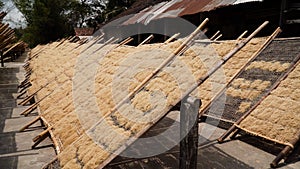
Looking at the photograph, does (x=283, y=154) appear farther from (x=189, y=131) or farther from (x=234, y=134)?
(x=189, y=131)

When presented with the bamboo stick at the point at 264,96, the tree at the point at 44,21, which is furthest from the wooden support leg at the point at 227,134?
the tree at the point at 44,21

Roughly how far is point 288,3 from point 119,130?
6.44 meters

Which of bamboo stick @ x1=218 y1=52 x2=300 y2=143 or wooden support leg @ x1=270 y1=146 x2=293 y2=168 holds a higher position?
bamboo stick @ x1=218 y1=52 x2=300 y2=143

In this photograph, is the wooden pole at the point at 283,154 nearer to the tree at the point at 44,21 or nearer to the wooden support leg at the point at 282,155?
the wooden support leg at the point at 282,155

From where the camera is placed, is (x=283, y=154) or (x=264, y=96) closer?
(x=283, y=154)

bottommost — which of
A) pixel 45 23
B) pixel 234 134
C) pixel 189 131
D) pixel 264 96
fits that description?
pixel 234 134

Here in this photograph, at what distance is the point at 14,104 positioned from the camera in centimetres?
880

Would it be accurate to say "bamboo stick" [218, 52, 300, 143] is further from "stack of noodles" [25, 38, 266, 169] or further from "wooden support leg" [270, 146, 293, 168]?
"wooden support leg" [270, 146, 293, 168]

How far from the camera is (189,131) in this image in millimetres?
3004

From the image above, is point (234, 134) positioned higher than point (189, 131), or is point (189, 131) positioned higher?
point (189, 131)

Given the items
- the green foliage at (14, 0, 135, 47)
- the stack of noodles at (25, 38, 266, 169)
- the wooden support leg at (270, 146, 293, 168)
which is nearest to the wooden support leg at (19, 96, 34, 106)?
the stack of noodles at (25, 38, 266, 169)

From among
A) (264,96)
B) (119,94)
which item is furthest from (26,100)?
(264,96)

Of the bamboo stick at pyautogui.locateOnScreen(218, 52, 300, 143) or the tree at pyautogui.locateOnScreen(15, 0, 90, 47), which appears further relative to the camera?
the tree at pyautogui.locateOnScreen(15, 0, 90, 47)

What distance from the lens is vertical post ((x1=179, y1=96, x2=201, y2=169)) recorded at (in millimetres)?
2918
